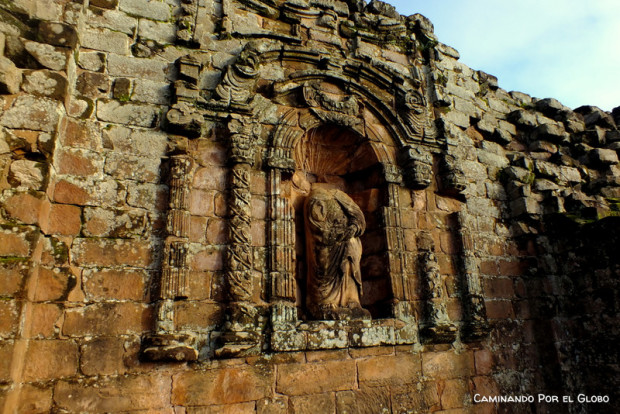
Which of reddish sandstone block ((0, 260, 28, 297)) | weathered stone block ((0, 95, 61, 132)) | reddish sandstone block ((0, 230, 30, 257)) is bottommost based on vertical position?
reddish sandstone block ((0, 260, 28, 297))

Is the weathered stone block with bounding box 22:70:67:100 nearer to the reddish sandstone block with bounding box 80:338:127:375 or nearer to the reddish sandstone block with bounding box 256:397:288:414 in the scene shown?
the reddish sandstone block with bounding box 80:338:127:375

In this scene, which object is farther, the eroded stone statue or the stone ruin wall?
the eroded stone statue

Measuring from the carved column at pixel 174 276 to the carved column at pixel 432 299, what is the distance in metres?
2.72

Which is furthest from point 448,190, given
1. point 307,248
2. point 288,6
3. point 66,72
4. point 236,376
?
point 66,72

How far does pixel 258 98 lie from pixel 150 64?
1.24 meters

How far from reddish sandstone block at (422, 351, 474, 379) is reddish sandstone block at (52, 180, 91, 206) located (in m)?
3.96

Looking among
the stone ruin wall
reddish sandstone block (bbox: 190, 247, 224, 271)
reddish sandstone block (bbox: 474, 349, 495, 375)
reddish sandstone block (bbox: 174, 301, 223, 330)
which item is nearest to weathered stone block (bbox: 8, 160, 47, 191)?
the stone ruin wall

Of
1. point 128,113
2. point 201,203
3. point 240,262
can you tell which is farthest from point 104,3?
point 240,262

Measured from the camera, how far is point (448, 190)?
19.6 ft

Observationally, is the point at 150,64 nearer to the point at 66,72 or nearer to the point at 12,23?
the point at 66,72

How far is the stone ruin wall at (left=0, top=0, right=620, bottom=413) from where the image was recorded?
3.74m

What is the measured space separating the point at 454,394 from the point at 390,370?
0.91m

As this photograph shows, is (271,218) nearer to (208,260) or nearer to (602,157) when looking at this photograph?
(208,260)

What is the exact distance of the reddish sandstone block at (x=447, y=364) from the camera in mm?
5012
